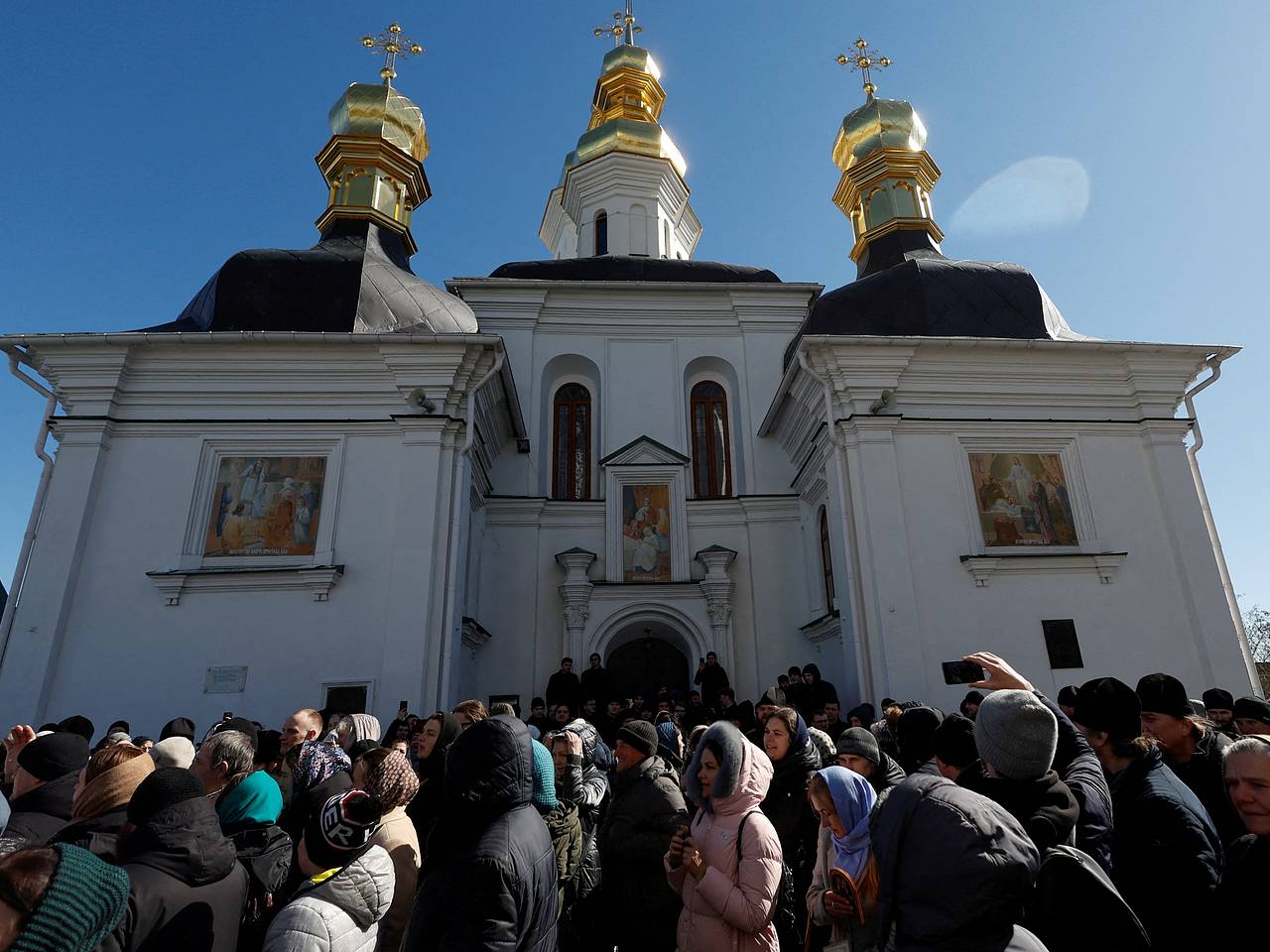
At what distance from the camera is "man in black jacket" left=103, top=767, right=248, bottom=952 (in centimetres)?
192

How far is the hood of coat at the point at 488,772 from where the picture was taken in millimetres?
2143

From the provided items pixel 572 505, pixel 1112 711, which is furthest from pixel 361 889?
pixel 572 505

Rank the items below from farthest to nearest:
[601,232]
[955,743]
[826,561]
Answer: [601,232] < [826,561] < [955,743]

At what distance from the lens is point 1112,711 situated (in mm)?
2664

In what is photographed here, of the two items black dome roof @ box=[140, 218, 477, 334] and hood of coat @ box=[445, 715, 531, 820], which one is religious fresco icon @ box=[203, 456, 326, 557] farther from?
hood of coat @ box=[445, 715, 531, 820]

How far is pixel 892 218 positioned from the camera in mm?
16297

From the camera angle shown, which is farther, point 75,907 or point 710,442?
point 710,442

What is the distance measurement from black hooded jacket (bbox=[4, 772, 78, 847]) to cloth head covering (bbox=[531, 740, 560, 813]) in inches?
67.9

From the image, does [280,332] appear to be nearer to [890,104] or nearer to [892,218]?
[892,218]

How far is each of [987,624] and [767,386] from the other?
19.9 feet

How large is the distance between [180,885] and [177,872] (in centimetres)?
4

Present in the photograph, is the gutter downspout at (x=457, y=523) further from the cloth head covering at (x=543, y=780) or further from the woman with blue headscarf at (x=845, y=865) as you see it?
the woman with blue headscarf at (x=845, y=865)

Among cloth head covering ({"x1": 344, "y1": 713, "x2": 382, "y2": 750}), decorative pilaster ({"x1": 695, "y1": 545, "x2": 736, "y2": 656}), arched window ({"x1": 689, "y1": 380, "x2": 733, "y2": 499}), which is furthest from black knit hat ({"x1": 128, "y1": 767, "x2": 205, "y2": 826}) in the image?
arched window ({"x1": 689, "y1": 380, "x2": 733, "y2": 499})

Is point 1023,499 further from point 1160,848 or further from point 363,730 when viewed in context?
point 363,730
